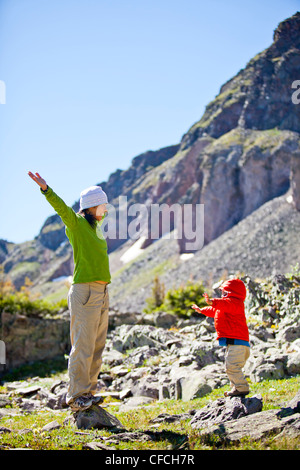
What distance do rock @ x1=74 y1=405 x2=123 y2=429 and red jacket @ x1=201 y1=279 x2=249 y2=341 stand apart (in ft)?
6.23

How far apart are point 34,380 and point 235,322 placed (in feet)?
27.3

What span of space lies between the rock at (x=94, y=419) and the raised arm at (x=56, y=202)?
7.26 ft

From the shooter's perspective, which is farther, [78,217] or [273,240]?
[273,240]

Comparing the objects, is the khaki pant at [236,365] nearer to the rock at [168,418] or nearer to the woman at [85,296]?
the rock at [168,418]

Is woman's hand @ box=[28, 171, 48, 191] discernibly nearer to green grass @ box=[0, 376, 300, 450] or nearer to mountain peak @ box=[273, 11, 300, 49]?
green grass @ box=[0, 376, 300, 450]

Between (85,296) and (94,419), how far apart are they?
4.63ft

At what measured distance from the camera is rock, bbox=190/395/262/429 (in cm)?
509

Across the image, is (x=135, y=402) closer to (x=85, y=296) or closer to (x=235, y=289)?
(x=235, y=289)

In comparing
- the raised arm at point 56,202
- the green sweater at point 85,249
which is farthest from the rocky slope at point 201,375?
the raised arm at point 56,202

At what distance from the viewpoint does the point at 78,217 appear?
5.67m

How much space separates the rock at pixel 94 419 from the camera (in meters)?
5.12

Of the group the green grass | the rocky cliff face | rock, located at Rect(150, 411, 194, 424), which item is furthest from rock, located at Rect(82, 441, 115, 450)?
the rocky cliff face
